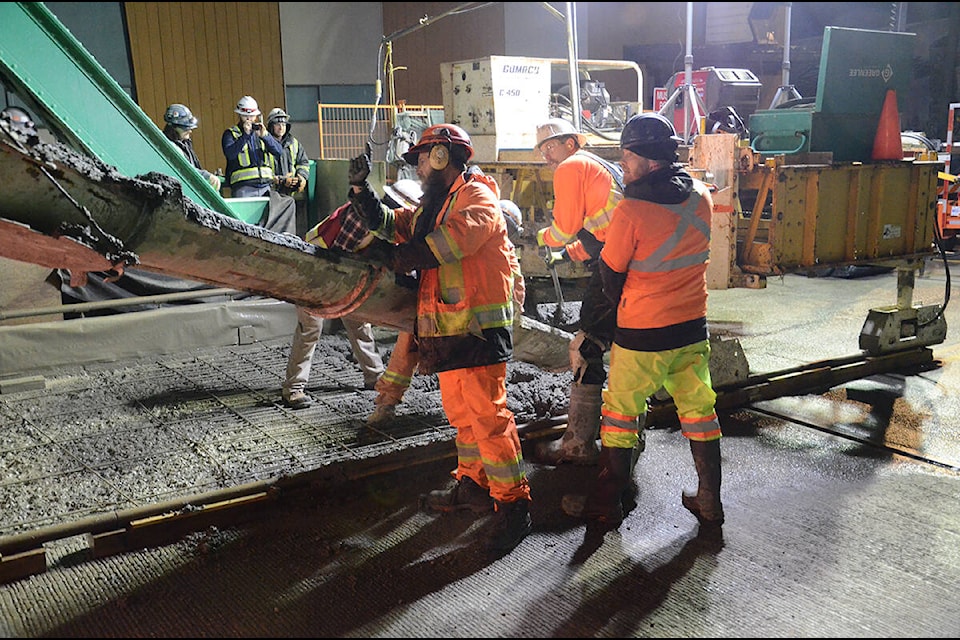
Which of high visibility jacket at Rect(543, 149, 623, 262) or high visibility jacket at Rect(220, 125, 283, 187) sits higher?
high visibility jacket at Rect(220, 125, 283, 187)

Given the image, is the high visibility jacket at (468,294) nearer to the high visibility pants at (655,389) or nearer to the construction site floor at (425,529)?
the high visibility pants at (655,389)

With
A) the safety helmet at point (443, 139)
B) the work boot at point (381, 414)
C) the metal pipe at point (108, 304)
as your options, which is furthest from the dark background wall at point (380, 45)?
the safety helmet at point (443, 139)

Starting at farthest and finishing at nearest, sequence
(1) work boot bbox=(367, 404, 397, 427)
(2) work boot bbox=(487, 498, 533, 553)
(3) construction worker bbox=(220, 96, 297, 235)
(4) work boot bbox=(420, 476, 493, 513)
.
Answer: (3) construction worker bbox=(220, 96, 297, 235)
(1) work boot bbox=(367, 404, 397, 427)
(4) work boot bbox=(420, 476, 493, 513)
(2) work boot bbox=(487, 498, 533, 553)

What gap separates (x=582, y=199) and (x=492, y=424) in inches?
57.4

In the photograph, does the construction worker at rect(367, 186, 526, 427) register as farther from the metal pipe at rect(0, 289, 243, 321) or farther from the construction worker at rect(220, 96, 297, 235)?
the construction worker at rect(220, 96, 297, 235)

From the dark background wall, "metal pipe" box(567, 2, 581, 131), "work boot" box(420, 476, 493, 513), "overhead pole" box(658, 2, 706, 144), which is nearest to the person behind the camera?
"work boot" box(420, 476, 493, 513)

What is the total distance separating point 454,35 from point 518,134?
9.23 metres

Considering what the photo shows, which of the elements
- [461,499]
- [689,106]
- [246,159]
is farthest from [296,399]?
[689,106]

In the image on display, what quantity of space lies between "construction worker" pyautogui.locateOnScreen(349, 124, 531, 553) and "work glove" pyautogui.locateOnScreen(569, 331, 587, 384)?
67 centimetres

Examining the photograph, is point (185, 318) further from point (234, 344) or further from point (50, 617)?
point (50, 617)

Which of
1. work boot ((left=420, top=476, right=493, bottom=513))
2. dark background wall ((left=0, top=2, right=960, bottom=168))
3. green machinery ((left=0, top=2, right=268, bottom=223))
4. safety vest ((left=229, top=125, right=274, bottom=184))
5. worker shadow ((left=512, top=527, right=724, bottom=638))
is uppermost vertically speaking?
dark background wall ((left=0, top=2, right=960, bottom=168))

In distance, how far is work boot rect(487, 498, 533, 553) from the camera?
3.37 m

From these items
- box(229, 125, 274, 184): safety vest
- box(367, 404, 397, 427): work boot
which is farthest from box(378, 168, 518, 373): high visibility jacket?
box(229, 125, 274, 184): safety vest

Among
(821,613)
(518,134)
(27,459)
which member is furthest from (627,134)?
(518,134)
